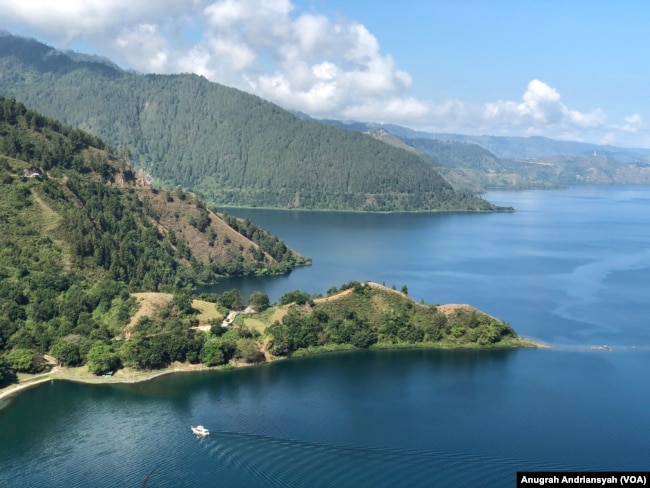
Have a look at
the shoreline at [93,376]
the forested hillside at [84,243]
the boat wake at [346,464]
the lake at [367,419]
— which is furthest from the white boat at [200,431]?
the forested hillside at [84,243]

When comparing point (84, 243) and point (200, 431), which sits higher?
point (84, 243)

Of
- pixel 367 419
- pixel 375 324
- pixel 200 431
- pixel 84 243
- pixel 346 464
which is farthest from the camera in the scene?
pixel 84 243

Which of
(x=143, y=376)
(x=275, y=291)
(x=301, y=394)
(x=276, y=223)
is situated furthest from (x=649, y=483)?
(x=276, y=223)

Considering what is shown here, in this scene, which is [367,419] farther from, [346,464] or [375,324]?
[375,324]

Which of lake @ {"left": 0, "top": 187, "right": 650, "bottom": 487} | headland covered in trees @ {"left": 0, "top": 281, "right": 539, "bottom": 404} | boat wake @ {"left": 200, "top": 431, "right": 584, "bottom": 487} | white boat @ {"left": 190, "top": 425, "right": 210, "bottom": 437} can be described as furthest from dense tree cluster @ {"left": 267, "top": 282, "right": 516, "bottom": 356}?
boat wake @ {"left": 200, "top": 431, "right": 584, "bottom": 487}

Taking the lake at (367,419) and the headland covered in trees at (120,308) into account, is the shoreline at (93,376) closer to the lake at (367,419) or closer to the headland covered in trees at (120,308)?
the headland covered in trees at (120,308)

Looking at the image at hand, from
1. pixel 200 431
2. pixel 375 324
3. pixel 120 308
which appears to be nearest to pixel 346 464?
pixel 200 431

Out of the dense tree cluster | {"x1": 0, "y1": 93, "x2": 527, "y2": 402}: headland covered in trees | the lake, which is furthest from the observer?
the dense tree cluster

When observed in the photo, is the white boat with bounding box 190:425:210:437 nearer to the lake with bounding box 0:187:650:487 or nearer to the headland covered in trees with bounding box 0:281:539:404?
the lake with bounding box 0:187:650:487

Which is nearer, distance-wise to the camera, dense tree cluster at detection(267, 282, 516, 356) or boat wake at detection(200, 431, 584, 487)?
boat wake at detection(200, 431, 584, 487)
